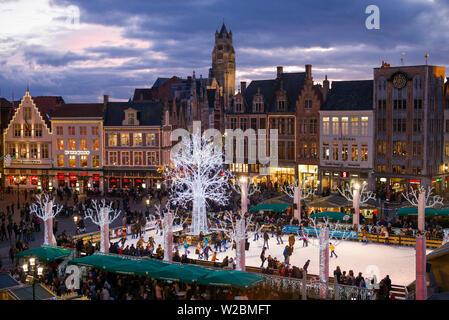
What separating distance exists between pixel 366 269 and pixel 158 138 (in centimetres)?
4037

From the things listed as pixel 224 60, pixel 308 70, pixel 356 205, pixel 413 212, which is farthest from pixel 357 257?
pixel 224 60

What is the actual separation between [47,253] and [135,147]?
127 ft

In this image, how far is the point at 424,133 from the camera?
55.8 m

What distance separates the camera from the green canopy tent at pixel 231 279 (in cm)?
2285

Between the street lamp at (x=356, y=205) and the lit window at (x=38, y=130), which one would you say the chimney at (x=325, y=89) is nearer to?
the street lamp at (x=356, y=205)

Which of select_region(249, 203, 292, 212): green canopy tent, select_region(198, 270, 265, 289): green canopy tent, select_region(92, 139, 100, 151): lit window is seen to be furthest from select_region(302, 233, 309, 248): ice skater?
select_region(92, 139, 100, 151): lit window

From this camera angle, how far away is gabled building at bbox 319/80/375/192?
59.3 metres

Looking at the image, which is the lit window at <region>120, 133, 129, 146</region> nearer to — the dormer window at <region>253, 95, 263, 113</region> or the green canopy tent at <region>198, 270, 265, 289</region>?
the dormer window at <region>253, 95, 263, 113</region>

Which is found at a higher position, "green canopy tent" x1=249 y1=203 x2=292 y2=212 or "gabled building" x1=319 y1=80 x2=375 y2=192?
"gabled building" x1=319 y1=80 x2=375 y2=192

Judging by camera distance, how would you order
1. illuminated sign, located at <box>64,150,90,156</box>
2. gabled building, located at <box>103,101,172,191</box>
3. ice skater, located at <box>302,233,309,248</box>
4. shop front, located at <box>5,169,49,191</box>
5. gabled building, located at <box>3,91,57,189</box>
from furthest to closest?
gabled building, located at <box>3,91,57,189</box>, shop front, located at <box>5,169,49,191</box>, illuminated sign, located at <box>64,150,90,156</box>, gabled building, located at <box>103,101,172,191</box>, ice skater, located at <box>302,233,309,248</box>

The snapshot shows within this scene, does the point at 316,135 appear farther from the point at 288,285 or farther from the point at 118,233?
the point at 288,285

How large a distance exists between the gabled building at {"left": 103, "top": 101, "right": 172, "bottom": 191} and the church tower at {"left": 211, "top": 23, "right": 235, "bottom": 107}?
101 m

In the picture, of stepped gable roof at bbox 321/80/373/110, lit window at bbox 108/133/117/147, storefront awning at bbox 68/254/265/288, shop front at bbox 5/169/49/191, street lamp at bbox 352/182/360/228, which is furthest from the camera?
shop front at bbox 5/169/49/191

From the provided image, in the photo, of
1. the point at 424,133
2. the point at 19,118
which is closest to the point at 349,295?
the point at 424,133
